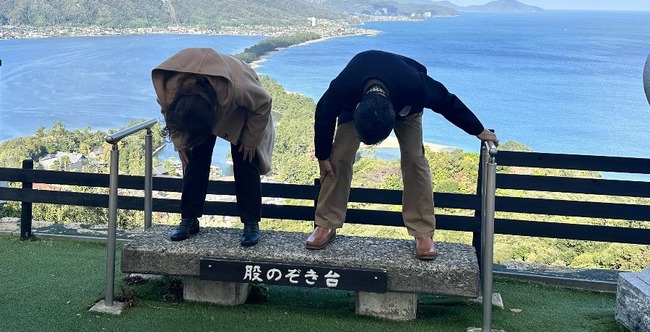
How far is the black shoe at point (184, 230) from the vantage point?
390cm

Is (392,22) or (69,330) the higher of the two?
(392,22)

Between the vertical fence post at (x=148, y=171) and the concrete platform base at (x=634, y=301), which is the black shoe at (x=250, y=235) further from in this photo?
the concrete platform base at (x=634, y=301)

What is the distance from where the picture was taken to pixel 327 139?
139 inches

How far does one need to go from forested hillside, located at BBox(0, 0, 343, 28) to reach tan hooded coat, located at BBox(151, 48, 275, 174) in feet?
34.0

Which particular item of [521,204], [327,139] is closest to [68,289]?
[327,139]

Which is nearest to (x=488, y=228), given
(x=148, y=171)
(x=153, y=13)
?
(x=148, y=171)

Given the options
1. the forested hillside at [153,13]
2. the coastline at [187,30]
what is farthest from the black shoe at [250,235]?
the forested hillside at [153,13]

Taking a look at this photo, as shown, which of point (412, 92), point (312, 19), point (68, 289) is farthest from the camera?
point (312, 19)

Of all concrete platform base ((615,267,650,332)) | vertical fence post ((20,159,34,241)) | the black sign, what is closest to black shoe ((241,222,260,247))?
the black sign

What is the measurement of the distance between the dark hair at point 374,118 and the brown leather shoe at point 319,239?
86 centimetres

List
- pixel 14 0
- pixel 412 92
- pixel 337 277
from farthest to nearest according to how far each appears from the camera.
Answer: pixel 14 0, pixel 337 277, pixel 412 92

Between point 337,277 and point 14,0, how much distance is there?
11890 mm

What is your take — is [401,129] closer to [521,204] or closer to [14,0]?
[521,204]

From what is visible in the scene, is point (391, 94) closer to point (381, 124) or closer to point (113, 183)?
point (381, 124)
